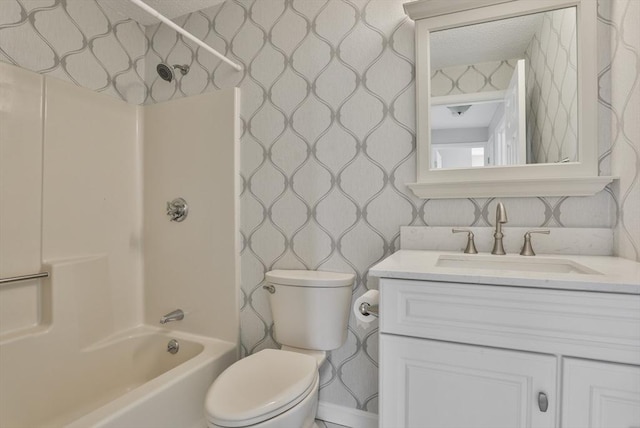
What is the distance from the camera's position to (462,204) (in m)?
1.34

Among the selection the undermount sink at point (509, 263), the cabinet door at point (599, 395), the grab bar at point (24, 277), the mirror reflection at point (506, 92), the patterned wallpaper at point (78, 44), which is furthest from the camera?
the patterned wallpaper at point (78, 44)

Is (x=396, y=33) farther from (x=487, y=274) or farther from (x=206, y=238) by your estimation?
(x=206, y=238)

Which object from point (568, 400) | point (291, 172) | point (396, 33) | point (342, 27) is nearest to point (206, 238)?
point (291, 172)

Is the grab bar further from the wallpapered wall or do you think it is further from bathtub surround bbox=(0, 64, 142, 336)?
the wallpapered wall

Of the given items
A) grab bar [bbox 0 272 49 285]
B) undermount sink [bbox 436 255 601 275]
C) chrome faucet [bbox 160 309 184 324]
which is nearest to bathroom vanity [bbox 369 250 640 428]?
undermount sink [bbox 436 255 601 275]

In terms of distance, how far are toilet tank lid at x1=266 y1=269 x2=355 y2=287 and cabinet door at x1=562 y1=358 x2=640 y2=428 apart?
798 millimetres

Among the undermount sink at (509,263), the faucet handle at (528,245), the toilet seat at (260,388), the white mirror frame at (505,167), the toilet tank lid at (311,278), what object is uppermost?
the white mirror frame at (505,167)

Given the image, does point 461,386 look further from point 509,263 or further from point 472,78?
point 472,78

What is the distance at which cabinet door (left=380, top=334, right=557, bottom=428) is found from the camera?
2.62 ft

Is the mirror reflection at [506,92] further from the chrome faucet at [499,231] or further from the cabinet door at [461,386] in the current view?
the cabinet door at [461,386]

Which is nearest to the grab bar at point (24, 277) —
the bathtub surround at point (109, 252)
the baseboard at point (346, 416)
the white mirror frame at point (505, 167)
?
the bathtub surround at point (109, 252)

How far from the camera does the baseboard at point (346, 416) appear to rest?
146 centimetres

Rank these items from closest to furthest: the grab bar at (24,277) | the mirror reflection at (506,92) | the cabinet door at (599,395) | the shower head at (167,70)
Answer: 1. the cabinet door at (599,395)
2. the mirror reflection at (506,92)
3. the grab bar at (24,277)
4. the shower head at (167,70)

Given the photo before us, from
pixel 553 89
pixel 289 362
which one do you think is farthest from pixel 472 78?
pixel 289 362
